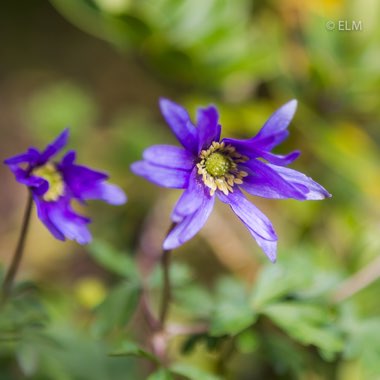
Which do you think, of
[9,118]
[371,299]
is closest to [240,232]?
[371,299]

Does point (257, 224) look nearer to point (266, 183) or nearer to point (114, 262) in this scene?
point (266, 183)

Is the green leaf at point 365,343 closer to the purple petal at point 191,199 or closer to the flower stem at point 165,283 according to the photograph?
the flower stem at point 165,283

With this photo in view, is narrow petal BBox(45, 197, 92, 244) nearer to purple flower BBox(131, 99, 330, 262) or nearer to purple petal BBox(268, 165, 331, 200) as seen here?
purple flower BBox(131, 99, 330, 262)

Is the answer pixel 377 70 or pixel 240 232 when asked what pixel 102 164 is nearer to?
pixel 240 232

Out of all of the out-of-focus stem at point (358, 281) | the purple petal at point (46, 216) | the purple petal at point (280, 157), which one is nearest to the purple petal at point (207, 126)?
the purple petal at point (280, 157)

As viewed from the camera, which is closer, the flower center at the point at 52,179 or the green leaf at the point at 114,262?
the flower center at the point at 52,179
